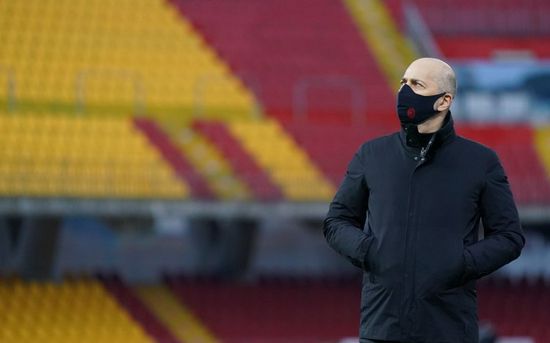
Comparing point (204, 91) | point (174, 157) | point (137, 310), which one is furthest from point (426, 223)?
point (204, 91)

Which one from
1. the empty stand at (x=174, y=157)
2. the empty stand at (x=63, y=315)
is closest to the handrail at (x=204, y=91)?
the empty stand at (x=174, y=157)

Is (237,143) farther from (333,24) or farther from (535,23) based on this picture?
(535,23)

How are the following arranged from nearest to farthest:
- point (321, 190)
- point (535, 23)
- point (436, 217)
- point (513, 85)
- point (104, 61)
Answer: point (436, 217) → point (321, 190) → point (104, 61) → point (513, 85) → point (535, 23)

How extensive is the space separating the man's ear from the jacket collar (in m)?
0.06

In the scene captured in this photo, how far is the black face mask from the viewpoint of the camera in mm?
4160

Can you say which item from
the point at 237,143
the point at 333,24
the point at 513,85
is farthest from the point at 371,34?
the point at 237,143

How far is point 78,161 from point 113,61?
311cm

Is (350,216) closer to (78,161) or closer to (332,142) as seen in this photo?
(78,161)

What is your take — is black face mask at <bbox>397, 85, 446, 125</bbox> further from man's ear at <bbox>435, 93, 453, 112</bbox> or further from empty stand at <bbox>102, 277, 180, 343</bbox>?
empty stand at <bbox>102, 277, 180, 343</bbox>

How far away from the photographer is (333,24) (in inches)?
863

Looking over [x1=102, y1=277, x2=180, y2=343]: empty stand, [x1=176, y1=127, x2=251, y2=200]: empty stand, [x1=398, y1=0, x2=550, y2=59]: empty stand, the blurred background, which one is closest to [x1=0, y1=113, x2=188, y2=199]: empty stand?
the blurred background

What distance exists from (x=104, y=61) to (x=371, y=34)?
4.84 metres

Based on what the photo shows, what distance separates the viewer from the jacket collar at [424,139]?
4188 millimetres

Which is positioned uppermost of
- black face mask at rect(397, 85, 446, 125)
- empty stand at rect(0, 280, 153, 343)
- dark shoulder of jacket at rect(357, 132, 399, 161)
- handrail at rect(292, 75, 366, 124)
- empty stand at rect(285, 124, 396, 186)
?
black face mask at rect(397, 85, 446, 125)
